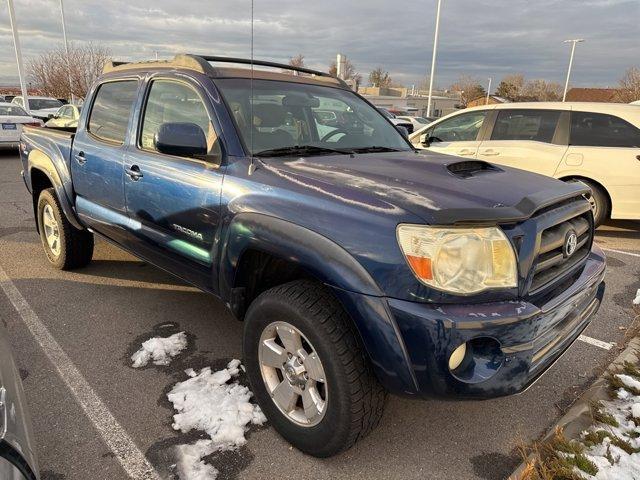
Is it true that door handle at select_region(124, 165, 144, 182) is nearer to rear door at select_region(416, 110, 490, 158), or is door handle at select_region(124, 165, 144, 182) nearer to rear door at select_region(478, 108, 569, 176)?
rear door at select_region(416, 110, 490, 158)

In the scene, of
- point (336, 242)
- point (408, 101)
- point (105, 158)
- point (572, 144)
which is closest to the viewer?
point (336, 242)

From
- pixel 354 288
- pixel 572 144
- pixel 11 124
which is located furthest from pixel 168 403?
pixel 11 124

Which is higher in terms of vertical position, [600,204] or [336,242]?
[336,242]

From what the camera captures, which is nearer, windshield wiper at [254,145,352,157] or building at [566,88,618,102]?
windshield wiper at [254,145,352,157]

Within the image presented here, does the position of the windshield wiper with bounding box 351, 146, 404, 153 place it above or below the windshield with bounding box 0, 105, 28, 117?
above

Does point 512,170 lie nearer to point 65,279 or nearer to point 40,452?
point 40,452

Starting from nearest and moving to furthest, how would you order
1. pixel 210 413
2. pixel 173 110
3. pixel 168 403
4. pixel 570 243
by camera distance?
pixel 570 243
pixel 210 413
pixel 168 403
pixel 173 110

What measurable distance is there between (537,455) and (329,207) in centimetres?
153

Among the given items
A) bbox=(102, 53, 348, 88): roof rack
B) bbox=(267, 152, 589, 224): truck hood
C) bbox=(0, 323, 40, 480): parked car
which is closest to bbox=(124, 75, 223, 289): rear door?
bbox=(102, 53, 348, 88): roof rack

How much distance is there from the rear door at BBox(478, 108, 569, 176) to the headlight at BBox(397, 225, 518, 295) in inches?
203

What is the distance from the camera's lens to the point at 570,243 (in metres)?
2.43

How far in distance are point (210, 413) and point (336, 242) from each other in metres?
1.28

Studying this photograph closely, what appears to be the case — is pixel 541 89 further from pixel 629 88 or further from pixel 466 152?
pixel 466 152

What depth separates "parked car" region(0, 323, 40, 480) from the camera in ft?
4.52
